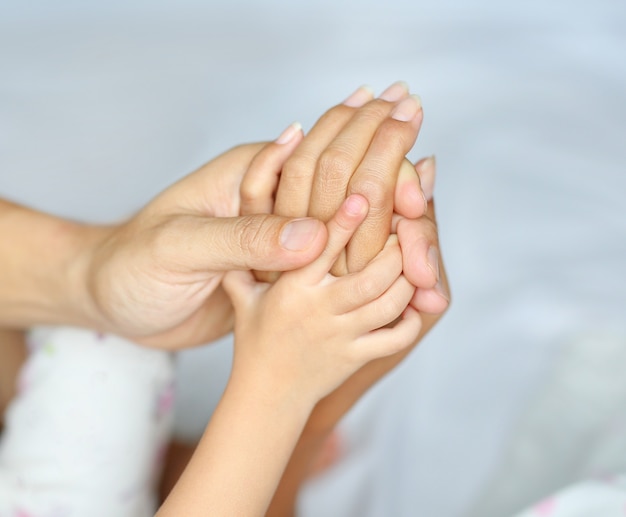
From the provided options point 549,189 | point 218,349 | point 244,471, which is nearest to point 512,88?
point 549,189

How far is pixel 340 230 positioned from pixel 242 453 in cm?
17

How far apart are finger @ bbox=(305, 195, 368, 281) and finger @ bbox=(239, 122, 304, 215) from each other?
77 millimetres

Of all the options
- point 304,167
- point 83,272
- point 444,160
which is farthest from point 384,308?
point 444,160

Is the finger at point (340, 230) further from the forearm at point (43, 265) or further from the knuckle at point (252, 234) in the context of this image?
the forearm at point (43, 265)

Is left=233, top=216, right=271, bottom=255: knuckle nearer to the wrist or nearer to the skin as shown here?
the skin

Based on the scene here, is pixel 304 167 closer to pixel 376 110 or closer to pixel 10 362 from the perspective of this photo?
pixel 376 110

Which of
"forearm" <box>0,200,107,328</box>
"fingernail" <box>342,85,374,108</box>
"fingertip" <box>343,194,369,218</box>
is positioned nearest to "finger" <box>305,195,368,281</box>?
"fingertip" <box>343,194,369,218</box>

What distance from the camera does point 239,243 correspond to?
2.06 ft

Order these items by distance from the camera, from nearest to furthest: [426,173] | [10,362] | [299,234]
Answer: [299,234] → [426,173] → [10,362]

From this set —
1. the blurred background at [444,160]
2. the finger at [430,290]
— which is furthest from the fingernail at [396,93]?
the blurred background at [444,160]

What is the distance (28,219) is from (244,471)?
0.36 metres

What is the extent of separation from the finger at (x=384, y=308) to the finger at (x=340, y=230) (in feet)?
0.13

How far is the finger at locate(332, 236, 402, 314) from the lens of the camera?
63 centimetres

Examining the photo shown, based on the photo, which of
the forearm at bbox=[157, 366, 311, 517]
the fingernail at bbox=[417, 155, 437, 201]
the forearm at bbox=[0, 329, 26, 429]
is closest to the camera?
the forearm at bbox=[157, 366, 311, 517]
